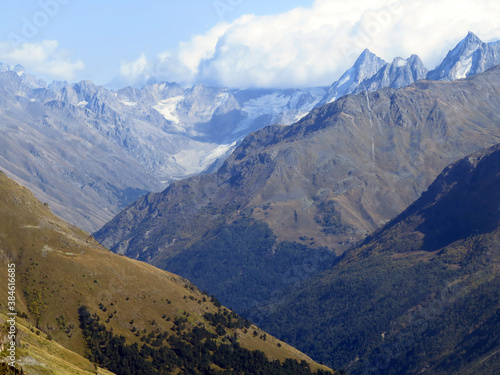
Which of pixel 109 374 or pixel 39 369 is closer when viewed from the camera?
pixel 39 369

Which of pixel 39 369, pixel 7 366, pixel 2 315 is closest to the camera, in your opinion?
pixel 7 366

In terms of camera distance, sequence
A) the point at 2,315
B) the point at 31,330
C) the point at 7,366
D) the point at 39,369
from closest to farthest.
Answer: the point at 7,366 < the point at 39,369 < the point at 2,315 < the point at 31,330

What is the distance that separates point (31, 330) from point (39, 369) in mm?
59673

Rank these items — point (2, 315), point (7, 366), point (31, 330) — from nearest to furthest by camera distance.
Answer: point (7, 366)
point (2, 315)
point (31, 330)

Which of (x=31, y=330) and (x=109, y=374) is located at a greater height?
(x=31, y=330)

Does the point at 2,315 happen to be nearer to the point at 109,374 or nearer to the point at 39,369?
the point at 109,374

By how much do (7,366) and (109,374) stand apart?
89875 mm

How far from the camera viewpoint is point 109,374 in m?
190

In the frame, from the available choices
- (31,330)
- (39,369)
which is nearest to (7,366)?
(39,369)

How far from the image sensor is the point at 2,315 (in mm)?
182375

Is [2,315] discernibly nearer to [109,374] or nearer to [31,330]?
[31,330]

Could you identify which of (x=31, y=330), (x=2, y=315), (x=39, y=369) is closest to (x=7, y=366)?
(x=39, y=369)

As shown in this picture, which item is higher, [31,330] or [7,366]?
[31,330]

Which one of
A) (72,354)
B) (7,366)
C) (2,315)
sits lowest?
(7,366)
